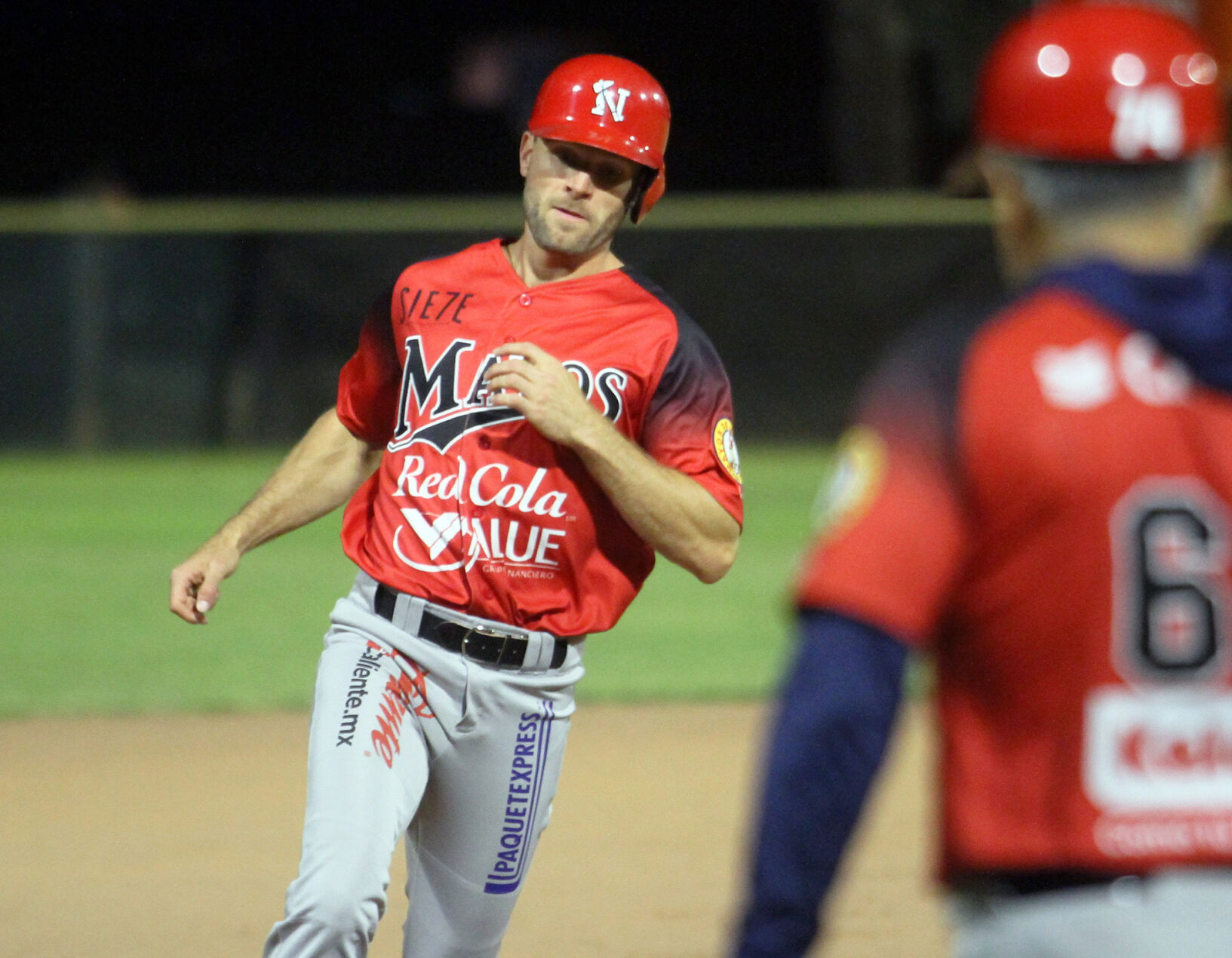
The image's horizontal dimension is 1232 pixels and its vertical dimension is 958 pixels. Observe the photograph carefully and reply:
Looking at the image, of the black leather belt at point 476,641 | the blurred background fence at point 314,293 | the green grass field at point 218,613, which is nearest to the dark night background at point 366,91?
the blurred background fence at point 314,293

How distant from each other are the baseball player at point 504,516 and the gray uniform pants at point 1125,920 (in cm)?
166

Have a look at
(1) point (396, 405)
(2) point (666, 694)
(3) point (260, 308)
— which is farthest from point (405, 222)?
(1) point (396, 405)

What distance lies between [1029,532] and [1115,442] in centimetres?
11

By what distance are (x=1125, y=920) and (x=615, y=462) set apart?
179 cm

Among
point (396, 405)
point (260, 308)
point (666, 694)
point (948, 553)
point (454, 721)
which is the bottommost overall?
point (260, 308)

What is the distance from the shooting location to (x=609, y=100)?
3.71 metres

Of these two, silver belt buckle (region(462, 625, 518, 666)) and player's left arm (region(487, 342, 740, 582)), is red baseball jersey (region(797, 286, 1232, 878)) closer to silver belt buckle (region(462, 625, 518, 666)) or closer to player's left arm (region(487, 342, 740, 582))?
player's left arm (region(487, 342, 740, 582))

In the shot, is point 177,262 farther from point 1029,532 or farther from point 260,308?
point 1029,532

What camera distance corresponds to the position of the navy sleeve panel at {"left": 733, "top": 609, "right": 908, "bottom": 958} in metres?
1.68

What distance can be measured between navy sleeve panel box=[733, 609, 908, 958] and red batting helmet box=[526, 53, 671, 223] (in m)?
2.15

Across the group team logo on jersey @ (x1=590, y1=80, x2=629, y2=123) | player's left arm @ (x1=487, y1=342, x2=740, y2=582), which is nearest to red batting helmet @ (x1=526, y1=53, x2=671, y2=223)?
team logo on jersey @ (x1=590, y1=80, x2=629, y2=123)

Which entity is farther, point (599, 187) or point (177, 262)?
point (177, 262)

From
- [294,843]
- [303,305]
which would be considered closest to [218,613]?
[294,843]

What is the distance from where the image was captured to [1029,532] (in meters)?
1.66
